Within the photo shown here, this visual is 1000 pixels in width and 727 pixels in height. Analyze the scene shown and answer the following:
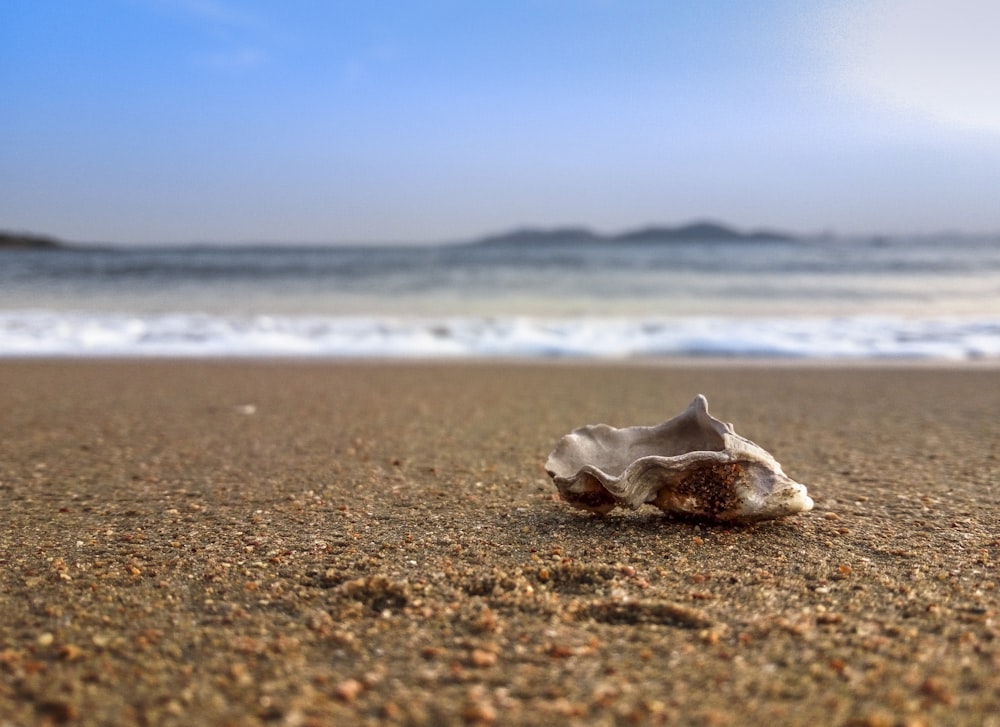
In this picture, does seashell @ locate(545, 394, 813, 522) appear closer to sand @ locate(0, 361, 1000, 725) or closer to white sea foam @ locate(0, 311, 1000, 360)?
sand @ locate(0, 361, 1000, 725)

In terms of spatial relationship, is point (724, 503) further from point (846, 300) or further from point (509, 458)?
point (846, 300)

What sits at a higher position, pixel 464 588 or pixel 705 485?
pixel 705 485

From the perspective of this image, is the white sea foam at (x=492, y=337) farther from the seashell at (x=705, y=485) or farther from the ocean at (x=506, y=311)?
the seashell at (x=705, y=485)

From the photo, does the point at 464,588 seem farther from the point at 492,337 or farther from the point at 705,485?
the point at 492,337

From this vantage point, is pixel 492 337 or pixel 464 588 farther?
pixel 492 337

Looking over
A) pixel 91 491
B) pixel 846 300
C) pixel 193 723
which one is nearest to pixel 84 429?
pixel 91 491

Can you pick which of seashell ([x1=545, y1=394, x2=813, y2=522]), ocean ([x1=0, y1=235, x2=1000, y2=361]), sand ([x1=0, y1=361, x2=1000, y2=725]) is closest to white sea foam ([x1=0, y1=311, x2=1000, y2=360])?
ocean ([x1=0, y1=235, x2=1000, y2=361])

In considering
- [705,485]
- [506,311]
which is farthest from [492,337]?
[705,485]
